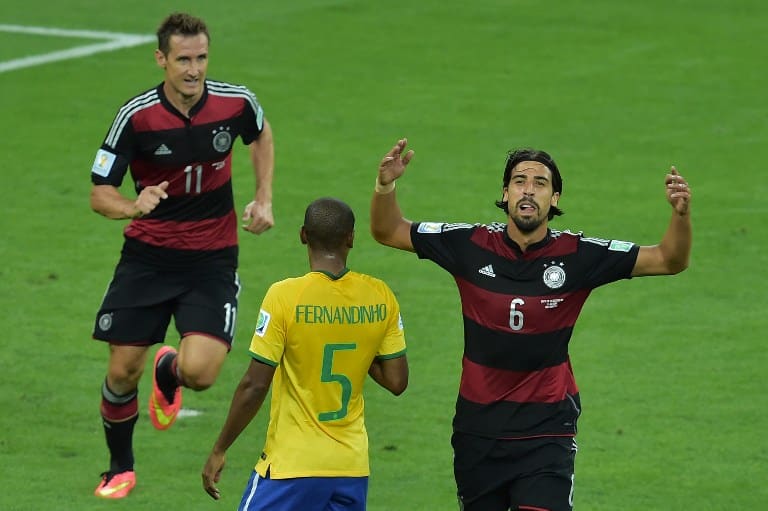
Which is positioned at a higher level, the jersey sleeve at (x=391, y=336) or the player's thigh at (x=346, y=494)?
the jersey sleeve at (x=391, y=336)

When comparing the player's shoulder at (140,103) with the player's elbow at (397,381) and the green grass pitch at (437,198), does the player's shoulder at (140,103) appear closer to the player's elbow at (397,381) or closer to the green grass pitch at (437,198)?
the green grass pitch at (437,198)

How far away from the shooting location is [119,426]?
32.1 feet

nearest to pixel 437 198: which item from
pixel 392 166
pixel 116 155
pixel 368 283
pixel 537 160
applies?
pixel 116 155

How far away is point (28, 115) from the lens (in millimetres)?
18578

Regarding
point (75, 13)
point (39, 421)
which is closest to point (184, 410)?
point (39, 421)

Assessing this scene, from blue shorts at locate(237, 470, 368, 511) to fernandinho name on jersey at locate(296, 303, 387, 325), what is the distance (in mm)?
678

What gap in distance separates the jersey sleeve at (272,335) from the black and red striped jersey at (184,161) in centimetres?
281

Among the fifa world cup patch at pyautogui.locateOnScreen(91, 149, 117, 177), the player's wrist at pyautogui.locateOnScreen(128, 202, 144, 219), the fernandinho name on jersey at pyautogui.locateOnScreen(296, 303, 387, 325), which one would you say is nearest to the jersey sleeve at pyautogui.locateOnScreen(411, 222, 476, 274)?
the fernandinho name on jersey at pyautogui.locateOnScreen(296, 303, 387, 325)

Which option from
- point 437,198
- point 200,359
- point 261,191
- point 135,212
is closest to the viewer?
point 135,212

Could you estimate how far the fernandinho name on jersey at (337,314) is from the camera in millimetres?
7086

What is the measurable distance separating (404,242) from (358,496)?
132 centimetres

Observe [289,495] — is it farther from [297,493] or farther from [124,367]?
[124,367]

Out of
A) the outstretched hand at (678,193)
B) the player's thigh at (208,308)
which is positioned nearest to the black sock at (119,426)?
the player's thigh at (208,308)

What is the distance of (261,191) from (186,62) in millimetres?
934
